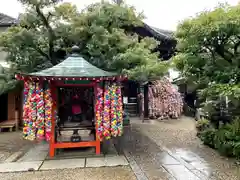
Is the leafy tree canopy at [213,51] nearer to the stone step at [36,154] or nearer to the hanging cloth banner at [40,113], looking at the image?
the hanging cloth banner at [40,113]

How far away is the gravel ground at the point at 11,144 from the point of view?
21.2 feet

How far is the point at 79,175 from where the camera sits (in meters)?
4.64

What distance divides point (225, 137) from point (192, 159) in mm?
1169

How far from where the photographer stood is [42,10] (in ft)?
26.4

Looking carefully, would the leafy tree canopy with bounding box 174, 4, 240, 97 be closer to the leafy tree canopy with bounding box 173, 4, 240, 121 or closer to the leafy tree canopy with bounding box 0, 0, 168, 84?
the leafy tree canopy with bounding box 173, 4, 240, 121

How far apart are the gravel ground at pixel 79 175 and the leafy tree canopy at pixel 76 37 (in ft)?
12.7

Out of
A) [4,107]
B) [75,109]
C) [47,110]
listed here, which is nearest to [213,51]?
[75,109]

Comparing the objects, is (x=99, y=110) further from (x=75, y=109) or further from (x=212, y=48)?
(x=212, y=48)

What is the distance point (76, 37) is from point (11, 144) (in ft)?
15.0

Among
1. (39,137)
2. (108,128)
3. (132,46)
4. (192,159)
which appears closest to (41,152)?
(39,137)

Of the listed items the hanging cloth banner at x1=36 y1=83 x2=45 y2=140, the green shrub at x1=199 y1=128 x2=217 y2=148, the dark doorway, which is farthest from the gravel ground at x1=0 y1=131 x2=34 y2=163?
the green shrub at x1=199 y1=128 x2=217 y2=148

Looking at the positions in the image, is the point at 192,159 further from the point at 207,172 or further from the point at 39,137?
the point at 39,137

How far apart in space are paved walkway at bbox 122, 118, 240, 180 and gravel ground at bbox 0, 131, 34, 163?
11.2 feet

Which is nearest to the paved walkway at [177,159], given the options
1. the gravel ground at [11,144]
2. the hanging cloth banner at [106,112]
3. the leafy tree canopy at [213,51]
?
the hanging cloth banner at [106,112]
